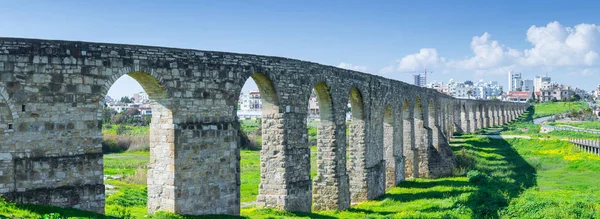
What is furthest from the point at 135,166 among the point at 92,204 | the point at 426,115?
the point at 92,204

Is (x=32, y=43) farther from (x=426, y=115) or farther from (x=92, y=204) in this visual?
(x=426, y=115)

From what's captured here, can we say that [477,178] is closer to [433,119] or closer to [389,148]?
[389,148]

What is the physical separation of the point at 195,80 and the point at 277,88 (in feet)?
9.25

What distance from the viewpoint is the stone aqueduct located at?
10047 mm

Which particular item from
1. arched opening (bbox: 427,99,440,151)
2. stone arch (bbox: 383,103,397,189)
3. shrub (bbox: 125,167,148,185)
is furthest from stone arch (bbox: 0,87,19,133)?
arched opening (bbox: 427,99,440,151)

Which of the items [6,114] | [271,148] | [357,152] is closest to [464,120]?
[357,152]

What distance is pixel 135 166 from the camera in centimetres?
3212

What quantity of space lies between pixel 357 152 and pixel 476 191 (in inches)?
171

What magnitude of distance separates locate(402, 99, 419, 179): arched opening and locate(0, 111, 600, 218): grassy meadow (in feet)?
3.36

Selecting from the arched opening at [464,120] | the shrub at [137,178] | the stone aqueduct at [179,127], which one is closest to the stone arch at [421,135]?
the stone aqueduct at [179,127]

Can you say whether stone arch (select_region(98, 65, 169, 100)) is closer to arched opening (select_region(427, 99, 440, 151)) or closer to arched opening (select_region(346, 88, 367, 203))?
arched opening (select_region(346, 88, 367, 203))

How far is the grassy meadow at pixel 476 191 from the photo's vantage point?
48.1 feet

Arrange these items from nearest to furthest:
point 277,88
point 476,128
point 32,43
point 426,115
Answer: point 32,43 < point 277,88 < point 426,115 < point 476,128

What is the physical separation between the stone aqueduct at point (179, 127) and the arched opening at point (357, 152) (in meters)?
0.04
